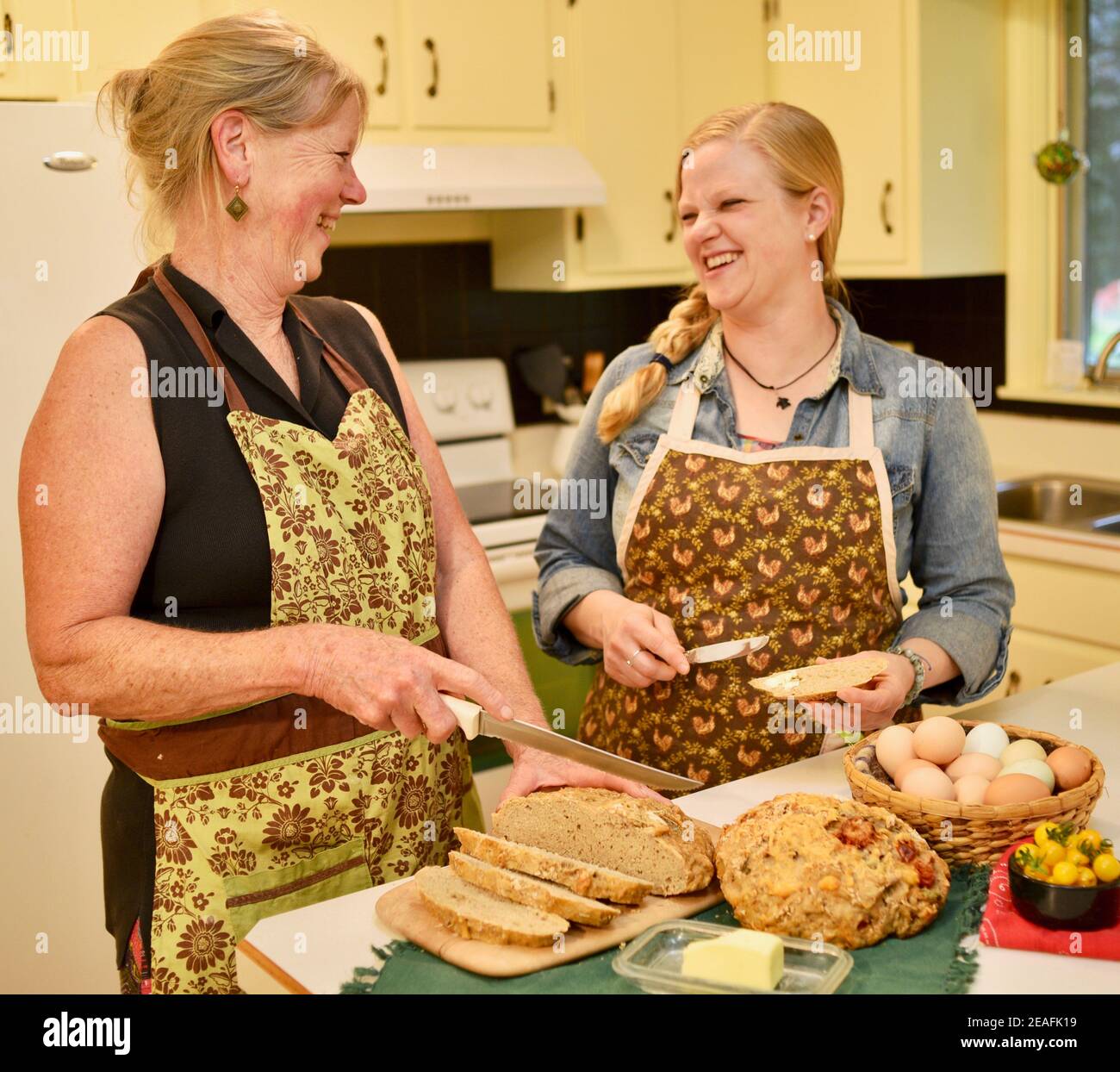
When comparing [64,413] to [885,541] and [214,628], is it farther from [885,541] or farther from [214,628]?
[885,541]

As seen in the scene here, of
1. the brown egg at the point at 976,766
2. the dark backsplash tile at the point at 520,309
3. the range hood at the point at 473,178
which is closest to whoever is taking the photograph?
the brown egg at the point at 976,766

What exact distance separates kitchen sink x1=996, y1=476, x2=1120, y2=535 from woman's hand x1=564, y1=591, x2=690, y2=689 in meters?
1.77

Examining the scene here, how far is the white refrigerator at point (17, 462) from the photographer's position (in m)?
2.26

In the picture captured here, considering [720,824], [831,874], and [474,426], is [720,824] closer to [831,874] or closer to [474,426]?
[831,874]

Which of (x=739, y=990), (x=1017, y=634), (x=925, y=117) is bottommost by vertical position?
(x=1017, y=634)

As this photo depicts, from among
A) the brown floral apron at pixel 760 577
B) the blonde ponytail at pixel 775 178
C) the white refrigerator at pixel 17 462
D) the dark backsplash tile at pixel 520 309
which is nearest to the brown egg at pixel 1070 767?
the brown floral apron at pixel 760 577

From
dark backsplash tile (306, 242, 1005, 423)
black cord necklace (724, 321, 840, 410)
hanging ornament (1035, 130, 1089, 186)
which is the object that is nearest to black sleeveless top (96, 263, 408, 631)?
black cord necklace (724, 321, 840, 410)

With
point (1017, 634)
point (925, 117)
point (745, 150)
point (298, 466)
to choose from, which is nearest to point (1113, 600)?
point (1017, 634)

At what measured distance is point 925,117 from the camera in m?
3.31

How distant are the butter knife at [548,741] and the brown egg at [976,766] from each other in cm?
28

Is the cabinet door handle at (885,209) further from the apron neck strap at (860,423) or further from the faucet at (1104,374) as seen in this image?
the apron neck strap at (860,423)

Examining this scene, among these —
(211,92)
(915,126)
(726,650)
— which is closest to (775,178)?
(726,650)

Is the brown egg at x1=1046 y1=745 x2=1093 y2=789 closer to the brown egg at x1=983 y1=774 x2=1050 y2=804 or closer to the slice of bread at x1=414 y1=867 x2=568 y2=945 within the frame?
the brown egg at x1=983 y1=774 x2=1050 y2=804
